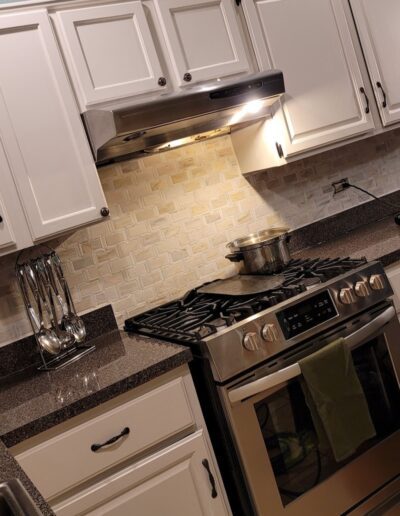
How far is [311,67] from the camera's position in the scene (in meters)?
2.52

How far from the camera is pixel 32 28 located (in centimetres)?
199

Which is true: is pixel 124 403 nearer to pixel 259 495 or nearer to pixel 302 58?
pixel 259 495

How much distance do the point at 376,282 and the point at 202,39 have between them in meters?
1.17

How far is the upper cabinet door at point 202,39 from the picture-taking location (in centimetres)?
222

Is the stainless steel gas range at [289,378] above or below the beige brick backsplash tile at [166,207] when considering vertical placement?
below

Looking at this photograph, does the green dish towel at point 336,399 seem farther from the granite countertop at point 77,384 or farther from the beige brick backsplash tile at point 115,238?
the beige brick backsplash tile at point 115,238

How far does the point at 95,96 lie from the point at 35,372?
3.40 ft

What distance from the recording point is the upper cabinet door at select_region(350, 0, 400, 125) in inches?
105

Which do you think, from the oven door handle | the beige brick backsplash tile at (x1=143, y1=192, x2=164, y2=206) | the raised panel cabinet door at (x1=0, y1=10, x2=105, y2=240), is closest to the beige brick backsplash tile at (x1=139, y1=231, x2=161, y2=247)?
the beige brick backsplash tile at (x1=143, y1=192, x2=164, y2=206)

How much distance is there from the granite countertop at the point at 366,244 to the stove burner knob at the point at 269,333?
630 mm

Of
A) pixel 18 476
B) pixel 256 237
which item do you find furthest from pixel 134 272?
pixel 18 476

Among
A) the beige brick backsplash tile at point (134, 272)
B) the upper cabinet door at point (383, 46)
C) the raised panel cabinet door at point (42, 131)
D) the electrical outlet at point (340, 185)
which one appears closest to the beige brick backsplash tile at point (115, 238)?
the beige brick backsplash tile at point (134, 272)

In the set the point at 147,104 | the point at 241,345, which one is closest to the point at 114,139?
the point at 147,104

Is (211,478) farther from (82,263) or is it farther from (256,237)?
(256,237)
